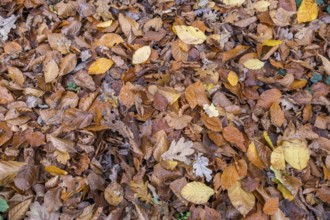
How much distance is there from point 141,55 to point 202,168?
862 mm

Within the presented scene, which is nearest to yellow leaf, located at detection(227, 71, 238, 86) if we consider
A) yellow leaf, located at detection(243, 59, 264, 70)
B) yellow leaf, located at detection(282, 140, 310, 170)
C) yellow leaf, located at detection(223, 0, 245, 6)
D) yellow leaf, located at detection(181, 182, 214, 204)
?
yellow leaf, located at detection(243, 59, 264, 70)

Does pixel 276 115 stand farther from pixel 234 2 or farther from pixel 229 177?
pixel 234 2

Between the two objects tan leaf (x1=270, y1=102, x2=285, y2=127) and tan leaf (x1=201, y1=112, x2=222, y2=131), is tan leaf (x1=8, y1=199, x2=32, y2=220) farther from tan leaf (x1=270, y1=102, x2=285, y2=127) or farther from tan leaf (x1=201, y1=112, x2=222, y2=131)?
tan leaf (x1=270, y1=102, x2=285, y2=127)

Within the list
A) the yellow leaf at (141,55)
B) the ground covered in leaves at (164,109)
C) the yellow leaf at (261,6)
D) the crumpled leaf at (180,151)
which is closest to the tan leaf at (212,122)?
the ground covered in leaves at (164,109)

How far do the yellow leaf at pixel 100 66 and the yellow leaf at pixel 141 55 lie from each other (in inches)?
6.4

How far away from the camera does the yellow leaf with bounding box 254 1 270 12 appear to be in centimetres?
272

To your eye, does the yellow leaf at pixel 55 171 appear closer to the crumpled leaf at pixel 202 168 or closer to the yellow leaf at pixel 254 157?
the crumpled leaf at pixel 202 168

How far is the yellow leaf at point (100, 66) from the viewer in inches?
96.8

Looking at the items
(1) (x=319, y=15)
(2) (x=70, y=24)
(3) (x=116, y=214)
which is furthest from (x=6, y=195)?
(1) (x=319, y=15)

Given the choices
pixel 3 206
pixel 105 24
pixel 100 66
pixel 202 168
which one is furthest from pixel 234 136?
pixel 3 206

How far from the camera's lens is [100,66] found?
2.47 m

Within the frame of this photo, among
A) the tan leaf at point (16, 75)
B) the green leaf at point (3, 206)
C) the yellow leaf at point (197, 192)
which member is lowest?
the yellow leaf at point (197, 192)

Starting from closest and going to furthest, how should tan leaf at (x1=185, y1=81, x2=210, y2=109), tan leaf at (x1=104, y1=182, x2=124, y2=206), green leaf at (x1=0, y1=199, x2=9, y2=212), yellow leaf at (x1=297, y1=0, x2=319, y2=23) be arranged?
1. green leaf at (x1=0, y1=199, x2=9, y2=212)
2. tan leaf at (x1=104, y1=182, x2=124, y2=206)
3. tan leaf at (x1=185, y1=81, x2=210, y2=109)
4. yellow leaf at (x1=297, y1=0, x2=319, y2=23)

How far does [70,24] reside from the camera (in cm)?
267
